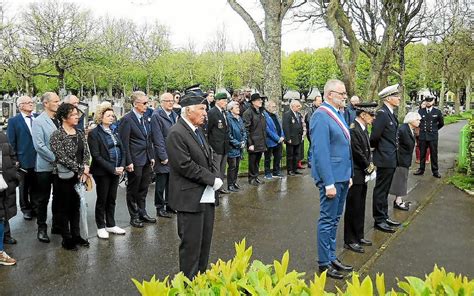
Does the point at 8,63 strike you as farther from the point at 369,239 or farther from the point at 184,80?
the point at 369,239

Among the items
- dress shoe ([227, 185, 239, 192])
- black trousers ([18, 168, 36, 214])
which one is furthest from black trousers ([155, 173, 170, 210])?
dress shoe ([227, 185, 239, 192])

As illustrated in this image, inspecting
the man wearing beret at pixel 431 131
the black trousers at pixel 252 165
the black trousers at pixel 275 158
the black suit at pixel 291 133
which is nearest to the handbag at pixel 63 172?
the black trousers at pixel 252 165

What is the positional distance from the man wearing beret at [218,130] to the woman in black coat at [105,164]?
2653 mm

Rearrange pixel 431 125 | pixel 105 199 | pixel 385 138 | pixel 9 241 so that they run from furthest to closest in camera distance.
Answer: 1. pixel 431 125
2. pixel 385 138
3. pixel 105 199
4. pixel 9 241

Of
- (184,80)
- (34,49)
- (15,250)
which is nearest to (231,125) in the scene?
(15,250)

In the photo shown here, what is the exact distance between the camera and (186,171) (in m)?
4.25

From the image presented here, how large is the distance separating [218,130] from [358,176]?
12.0 ft

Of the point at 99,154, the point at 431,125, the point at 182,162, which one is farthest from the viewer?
the point at 431,125

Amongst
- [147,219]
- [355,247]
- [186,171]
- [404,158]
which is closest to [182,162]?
[186,171]

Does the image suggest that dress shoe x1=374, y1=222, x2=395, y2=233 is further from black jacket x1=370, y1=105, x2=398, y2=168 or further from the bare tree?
the bare tree

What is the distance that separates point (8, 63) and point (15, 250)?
31894mm

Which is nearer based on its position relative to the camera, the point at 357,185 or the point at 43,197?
the point at 357,185

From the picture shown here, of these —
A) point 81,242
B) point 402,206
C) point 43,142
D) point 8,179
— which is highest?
point 43,142

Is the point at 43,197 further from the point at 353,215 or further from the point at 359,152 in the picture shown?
the point at 359,152
